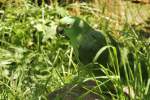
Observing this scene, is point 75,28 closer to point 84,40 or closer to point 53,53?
point 84,40

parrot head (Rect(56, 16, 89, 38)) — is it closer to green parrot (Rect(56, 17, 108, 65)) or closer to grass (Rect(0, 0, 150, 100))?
green parrot (Rect(56, 17, 108, 65))

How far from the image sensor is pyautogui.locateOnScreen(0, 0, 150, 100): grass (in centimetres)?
251

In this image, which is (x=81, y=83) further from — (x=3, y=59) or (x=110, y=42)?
(x=3, y=59)

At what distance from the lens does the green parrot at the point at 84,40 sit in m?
2.60

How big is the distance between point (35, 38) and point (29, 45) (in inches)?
5.0

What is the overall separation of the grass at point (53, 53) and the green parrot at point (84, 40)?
0.27 ft

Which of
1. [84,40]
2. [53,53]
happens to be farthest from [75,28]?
[53,53]

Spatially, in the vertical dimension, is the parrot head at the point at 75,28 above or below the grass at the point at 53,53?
above

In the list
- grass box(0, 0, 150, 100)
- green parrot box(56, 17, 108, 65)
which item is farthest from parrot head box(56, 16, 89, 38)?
grass box(0, 0, 150, 100)

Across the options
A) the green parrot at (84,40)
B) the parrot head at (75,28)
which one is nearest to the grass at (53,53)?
the green parrot at (84,40)

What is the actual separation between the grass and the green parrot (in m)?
0.08

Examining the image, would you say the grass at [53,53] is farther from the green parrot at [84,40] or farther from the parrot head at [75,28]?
the parrot head at [75,28]

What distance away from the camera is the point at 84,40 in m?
2.61

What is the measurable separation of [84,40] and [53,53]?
1293 mm
